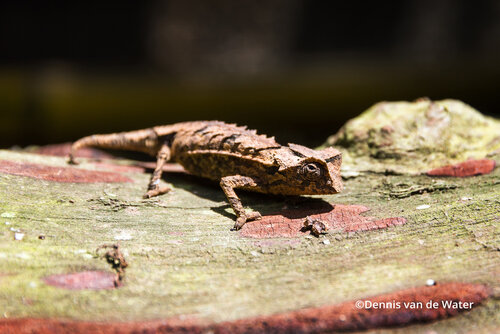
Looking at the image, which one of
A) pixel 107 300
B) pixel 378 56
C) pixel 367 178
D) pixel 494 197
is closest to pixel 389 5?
pixel 378 56

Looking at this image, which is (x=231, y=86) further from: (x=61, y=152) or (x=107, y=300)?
(x=107, y=300)

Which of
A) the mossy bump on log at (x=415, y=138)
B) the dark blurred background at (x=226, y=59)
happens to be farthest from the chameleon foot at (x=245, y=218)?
the dark blurred background at (x=226, y=59)

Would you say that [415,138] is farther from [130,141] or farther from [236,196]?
[130,141]

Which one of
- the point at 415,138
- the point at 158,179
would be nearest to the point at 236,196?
the point at 158,179

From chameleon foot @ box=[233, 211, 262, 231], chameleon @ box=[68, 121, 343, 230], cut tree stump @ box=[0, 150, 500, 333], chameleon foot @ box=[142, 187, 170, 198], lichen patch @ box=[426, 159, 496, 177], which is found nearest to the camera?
cut tree stump @ box=[0, 150, 500, 333]

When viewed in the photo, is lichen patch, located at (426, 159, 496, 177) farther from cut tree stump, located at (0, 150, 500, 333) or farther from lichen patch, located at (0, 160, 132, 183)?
lichen patch, located at (0, 160, 132, 183)

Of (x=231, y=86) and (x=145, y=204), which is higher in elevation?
(x=231, y=86)

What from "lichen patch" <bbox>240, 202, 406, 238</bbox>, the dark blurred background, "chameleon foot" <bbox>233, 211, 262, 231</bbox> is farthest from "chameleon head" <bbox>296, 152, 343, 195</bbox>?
the dark blurred background
